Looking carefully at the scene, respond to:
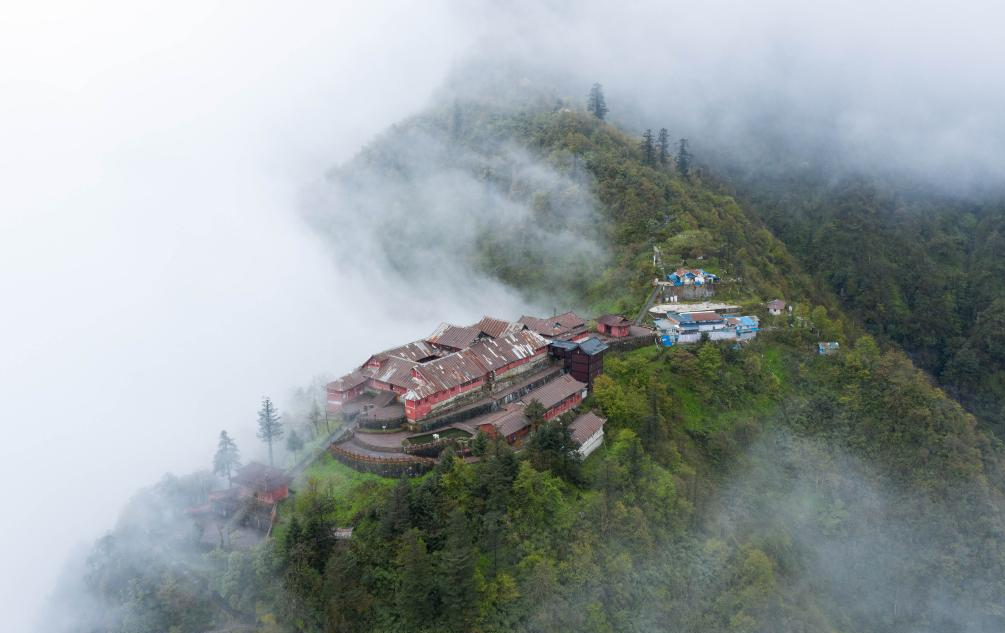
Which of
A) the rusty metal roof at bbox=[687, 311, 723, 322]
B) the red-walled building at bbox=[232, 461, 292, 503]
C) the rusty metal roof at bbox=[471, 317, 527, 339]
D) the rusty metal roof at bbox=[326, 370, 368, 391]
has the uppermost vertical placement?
the rusty metal roof at bbox=[471, 317, 527, 339]

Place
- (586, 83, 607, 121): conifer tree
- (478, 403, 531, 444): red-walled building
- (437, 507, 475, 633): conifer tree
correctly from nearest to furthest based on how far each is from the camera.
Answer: (437, 507, 475, 633): conifer tree < (478, 403, 531, 444): red-walled building < (586, 83, 607, 121): conifer tree

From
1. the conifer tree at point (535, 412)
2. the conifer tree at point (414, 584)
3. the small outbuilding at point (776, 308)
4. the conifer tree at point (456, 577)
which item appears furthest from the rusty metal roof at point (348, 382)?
the small outbuilding at point (776, 308)

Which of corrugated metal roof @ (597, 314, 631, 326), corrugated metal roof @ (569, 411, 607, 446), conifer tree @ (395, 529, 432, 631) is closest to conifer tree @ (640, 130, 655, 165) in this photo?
corrugated metal roof @ (597, 314, 631, 326)

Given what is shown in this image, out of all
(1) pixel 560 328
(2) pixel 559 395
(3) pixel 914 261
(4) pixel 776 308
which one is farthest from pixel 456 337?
(3) pixel 914 261

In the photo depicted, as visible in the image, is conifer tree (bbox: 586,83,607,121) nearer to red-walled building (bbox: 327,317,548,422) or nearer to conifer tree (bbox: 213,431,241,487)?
red-walled building (bbox: 327,317,548,422)

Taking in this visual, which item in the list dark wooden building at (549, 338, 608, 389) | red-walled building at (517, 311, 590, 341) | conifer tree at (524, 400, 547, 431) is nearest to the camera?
conifer tree at (524, 400, 547, 431)

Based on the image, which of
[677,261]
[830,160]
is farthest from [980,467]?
[830,160]

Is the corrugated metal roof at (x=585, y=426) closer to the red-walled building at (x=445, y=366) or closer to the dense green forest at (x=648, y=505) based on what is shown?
the dense green forest at (x=648, y=505)
